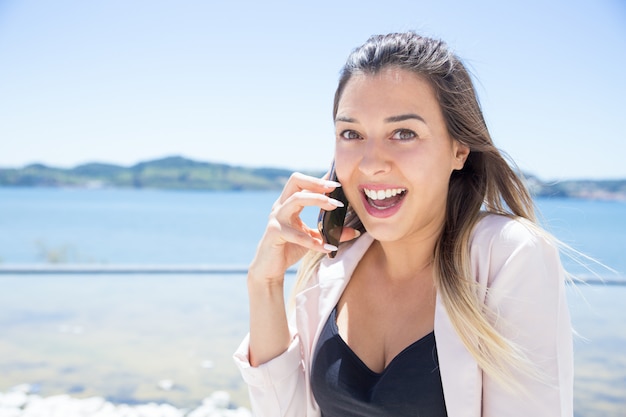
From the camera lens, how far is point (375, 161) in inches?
58.3

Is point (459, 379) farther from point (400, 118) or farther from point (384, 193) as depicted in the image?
point (400, 118)

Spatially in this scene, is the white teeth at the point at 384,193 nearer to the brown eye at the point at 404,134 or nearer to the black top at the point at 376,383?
the brown eye at the point at 404,134

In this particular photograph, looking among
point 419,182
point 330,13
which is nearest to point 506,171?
point 419,182

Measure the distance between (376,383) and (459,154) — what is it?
0.70 meters

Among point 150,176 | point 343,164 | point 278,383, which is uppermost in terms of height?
point 343,164

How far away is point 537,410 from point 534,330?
0.59 feet

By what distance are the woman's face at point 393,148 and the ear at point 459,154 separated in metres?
0.03

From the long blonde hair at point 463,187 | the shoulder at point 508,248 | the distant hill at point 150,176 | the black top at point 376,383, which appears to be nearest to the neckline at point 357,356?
the black top at point 376,383

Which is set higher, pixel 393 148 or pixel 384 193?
pixel 393 148

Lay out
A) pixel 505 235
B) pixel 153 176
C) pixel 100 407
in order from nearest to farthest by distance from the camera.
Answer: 1. pixel 505 235
2. pixel 100 407
3. pixel 153 176

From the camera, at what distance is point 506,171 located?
5.54ft

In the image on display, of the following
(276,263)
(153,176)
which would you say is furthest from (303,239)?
(153,176)

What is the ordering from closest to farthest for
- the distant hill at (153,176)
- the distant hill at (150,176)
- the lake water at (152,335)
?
1. the lake water at (152,335)
2. the distant hill at (153,176)
3. the distant hill at (150,176)

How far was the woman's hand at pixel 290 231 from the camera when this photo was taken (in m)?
1.58
